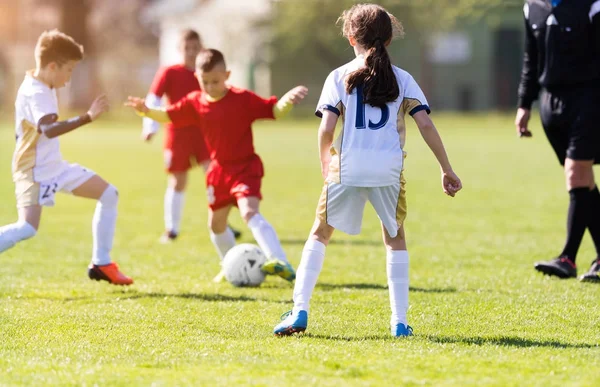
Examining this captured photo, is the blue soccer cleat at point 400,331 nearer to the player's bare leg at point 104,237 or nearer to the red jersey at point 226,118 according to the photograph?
the red jersey at point 226,118

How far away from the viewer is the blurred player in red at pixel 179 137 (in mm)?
10594

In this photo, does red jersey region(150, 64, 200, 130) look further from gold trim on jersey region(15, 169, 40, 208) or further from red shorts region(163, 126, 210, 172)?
gold trim on jersey region(15, 169, 40, 208)

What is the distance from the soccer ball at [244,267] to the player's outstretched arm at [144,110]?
3.80 ft

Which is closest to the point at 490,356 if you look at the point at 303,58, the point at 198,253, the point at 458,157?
the point at 198,253

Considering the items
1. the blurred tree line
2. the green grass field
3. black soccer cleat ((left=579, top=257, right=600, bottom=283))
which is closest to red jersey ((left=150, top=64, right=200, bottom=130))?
the green grass field

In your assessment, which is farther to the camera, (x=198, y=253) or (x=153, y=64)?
(x=153, y=64)

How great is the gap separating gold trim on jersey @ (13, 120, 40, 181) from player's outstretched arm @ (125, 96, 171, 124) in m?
0.71

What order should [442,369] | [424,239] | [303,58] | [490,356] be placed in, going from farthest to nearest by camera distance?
[303,58], [424,239], [490,356], [442,369]

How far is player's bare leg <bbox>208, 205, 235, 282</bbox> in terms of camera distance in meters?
8.02

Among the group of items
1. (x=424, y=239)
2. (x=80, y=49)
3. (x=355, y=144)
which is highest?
(x=80, y=49)

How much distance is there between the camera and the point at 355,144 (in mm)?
5484

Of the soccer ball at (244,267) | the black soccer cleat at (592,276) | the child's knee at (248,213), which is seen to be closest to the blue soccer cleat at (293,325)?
the soccer ball at (244,267)

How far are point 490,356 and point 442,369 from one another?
0.43m

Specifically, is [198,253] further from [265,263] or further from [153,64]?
[153,64]
